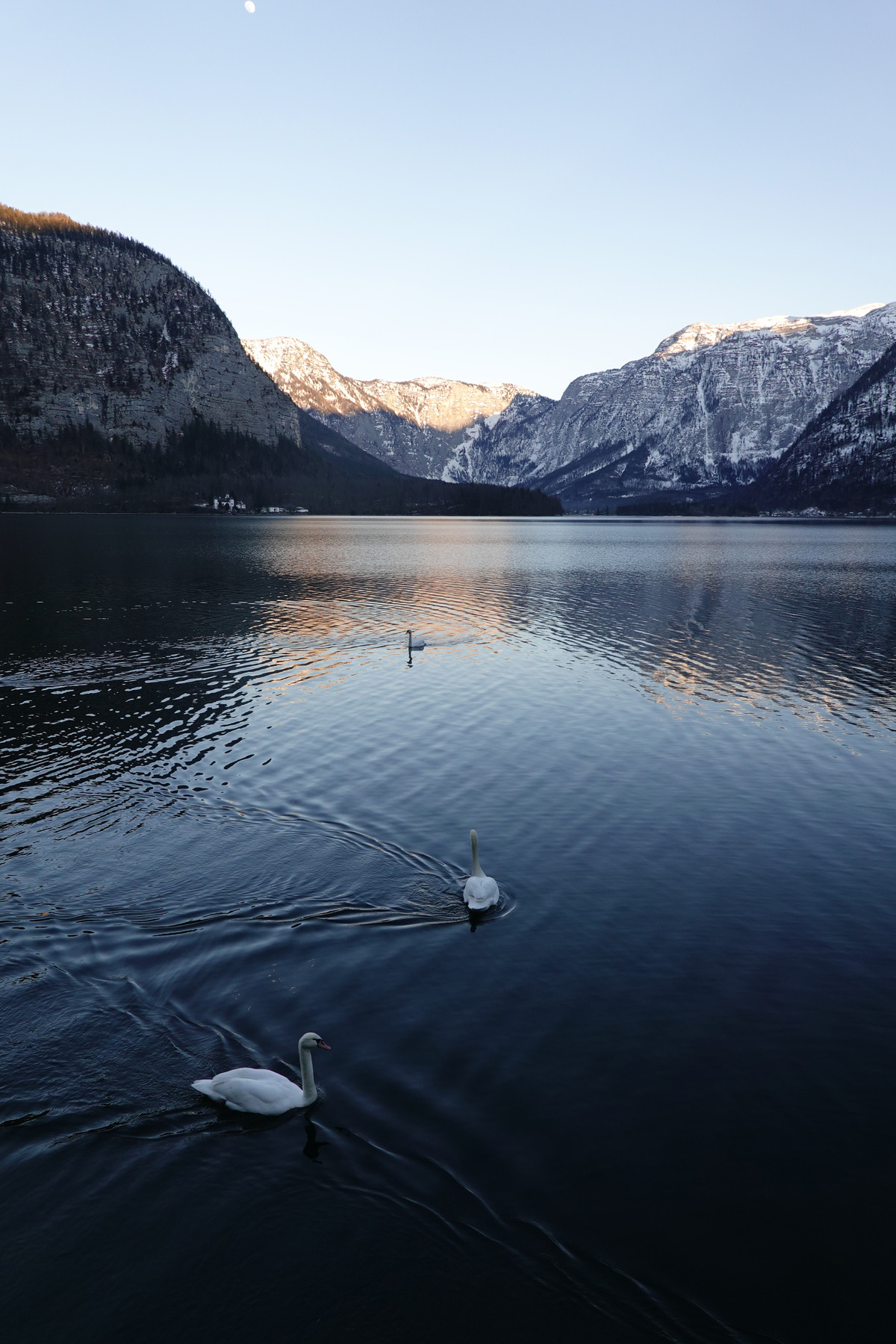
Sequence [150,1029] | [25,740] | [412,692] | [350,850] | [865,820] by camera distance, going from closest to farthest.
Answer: [150,1029] → [350,850] → [865,820] → [25,740] → [412,692]

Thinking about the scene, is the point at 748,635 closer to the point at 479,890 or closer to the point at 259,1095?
the point at 479,890

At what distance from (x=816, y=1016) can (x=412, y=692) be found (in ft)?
106

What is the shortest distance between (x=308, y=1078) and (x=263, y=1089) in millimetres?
865

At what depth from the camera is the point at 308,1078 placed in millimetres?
14023

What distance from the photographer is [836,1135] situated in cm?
1377

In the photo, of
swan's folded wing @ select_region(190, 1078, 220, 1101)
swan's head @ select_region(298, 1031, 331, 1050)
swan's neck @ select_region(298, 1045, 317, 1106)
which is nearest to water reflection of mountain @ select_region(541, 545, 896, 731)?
swan's head @ select_region(298, 1031, 331, 1050)

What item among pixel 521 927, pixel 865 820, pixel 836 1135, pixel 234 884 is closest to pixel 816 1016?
pixel 836 1135

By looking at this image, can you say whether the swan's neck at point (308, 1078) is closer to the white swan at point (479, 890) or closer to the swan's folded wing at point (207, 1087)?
the swan's folded wing at point (207, 1087)

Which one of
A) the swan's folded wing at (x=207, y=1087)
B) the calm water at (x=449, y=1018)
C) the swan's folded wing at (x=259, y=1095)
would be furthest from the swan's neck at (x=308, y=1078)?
the swan's folded wing at (x=207, y=1087)

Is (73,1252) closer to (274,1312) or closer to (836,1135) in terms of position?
(274,1312)

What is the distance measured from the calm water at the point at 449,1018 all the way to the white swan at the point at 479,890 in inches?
24.6

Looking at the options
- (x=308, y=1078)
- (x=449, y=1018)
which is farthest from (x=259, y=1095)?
(x=449, y=1018)

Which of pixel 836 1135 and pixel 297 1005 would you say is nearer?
pixel 836 1135

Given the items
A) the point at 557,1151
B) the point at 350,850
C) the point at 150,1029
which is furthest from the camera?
the point at 350,850
